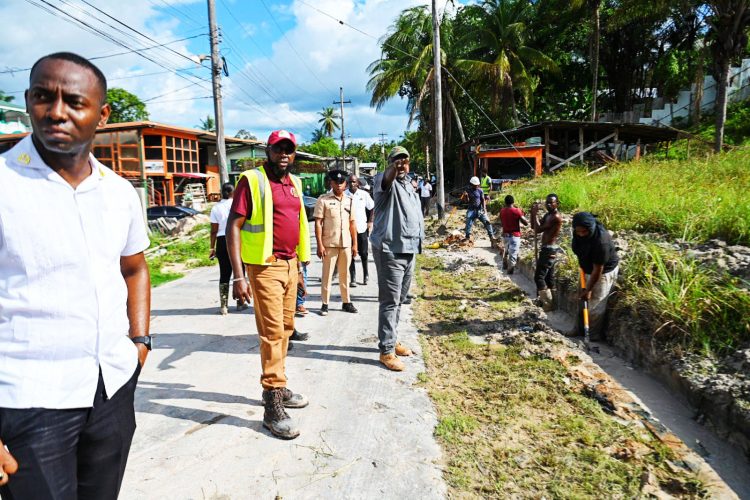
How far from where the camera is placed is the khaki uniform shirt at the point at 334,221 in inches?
246

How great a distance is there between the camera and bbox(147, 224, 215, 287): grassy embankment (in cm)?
1008

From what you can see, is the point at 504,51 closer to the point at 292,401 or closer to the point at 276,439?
the point at 292,401

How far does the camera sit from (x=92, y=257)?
58.6 inches

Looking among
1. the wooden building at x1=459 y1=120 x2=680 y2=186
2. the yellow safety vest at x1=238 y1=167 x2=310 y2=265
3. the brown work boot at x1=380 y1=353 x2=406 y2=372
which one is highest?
the wooden building at x1=459 y1=120 x2=680 y2=186

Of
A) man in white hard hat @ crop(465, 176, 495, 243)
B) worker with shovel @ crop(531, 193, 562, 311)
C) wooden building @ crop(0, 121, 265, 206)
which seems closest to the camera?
worker with shovel @ crop(531, 193, 562, 311)

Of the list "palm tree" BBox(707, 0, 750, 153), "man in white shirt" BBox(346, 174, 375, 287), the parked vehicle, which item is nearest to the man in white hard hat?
"man in white shirt" BBox(346, 174, 375, 287)

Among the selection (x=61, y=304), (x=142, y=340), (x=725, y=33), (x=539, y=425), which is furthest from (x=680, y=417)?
(x=725, y=33)

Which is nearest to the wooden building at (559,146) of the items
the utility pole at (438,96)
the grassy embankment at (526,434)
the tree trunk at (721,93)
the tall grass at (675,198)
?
the utility pole at (438,96)

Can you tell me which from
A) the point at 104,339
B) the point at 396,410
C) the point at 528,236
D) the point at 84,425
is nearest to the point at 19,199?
the point at 104,339

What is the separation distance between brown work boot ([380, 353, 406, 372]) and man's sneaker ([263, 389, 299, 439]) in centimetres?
128

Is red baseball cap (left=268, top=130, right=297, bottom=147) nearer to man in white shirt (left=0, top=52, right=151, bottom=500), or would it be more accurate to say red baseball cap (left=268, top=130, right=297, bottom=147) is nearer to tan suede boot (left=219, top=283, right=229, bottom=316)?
man in white shirt (left=0, top=52, right=151, bottom=500)

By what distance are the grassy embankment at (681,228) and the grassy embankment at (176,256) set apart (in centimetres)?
802

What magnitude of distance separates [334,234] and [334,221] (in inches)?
6.8

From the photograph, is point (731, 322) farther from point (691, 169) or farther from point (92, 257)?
point (691, 169)
